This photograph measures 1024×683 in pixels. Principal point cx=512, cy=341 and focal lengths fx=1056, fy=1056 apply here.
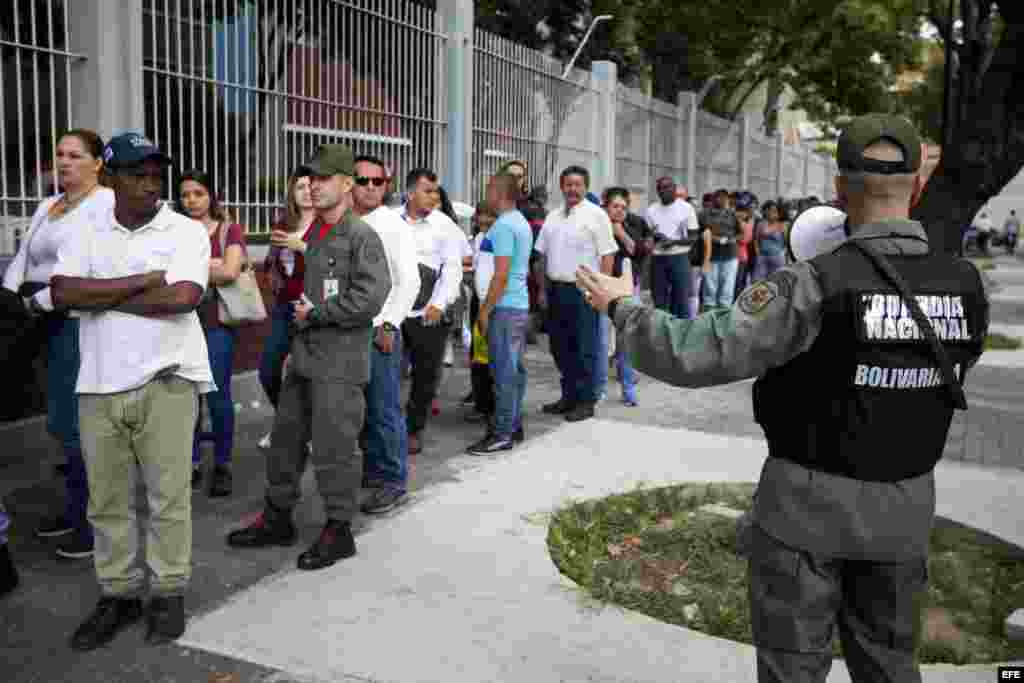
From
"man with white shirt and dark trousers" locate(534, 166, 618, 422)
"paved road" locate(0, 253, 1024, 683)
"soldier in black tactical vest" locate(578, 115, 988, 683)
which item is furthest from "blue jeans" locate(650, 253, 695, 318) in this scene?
"soldier in black tactical vest" locate(578, 115, 988, 683)

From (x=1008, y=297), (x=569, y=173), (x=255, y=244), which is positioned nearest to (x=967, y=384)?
(x=569, y=173)

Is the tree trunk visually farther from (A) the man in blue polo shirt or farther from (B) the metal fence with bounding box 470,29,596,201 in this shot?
(B) the metal fence with bounding box 470,29,596,201

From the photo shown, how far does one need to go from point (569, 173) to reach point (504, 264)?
1.51 meters

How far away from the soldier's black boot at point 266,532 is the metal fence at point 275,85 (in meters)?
3.39

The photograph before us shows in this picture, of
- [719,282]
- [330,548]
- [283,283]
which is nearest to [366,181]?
[283,283]

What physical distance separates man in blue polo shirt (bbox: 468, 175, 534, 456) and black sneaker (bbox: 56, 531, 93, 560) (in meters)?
2.63

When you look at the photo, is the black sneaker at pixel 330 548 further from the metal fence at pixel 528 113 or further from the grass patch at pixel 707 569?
the metal fence at pixel 528 113

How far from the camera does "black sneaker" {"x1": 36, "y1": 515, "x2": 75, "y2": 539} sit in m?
5.01

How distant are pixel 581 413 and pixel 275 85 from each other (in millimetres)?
3520

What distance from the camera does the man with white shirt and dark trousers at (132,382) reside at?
150 inches

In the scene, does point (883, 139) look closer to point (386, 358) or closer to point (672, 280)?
point (386, 358)

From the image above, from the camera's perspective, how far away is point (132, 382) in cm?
379

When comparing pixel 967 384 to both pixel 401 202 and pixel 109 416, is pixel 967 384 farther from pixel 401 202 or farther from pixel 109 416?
pixel 109 416

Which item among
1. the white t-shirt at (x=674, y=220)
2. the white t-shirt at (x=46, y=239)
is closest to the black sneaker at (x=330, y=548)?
the white t-shirt at (x=46, y=239)
